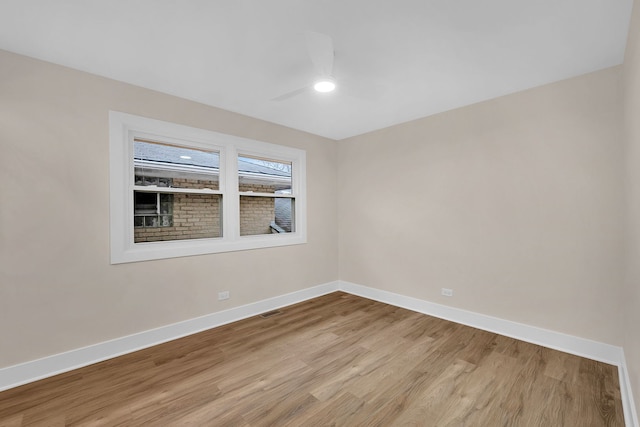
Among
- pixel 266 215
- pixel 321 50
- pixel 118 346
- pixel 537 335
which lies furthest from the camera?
pixel 266 215

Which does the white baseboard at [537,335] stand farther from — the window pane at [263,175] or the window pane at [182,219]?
the window pane at [182,219]

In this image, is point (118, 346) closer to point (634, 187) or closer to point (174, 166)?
point (174, 166)

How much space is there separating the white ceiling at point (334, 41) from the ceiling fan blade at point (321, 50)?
0.15 metres

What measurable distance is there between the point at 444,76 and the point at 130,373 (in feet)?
12.4

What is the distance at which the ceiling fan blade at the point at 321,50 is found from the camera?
169 centimetres

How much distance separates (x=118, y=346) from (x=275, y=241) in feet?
6.48

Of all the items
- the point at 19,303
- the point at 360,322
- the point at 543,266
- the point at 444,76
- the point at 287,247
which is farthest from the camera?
the point at 287,247

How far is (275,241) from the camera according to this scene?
12.5 feet

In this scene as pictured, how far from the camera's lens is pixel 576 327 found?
2.52m

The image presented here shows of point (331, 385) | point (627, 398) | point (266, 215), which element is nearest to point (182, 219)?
point (266, 215)

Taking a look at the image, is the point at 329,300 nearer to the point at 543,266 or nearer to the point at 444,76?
the point at 543,266

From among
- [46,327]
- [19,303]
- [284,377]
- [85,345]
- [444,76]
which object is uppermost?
[444,76]

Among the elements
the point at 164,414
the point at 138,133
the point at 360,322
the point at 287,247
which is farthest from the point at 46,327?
the point at 360,322

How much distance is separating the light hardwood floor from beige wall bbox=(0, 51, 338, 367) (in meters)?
0.36
